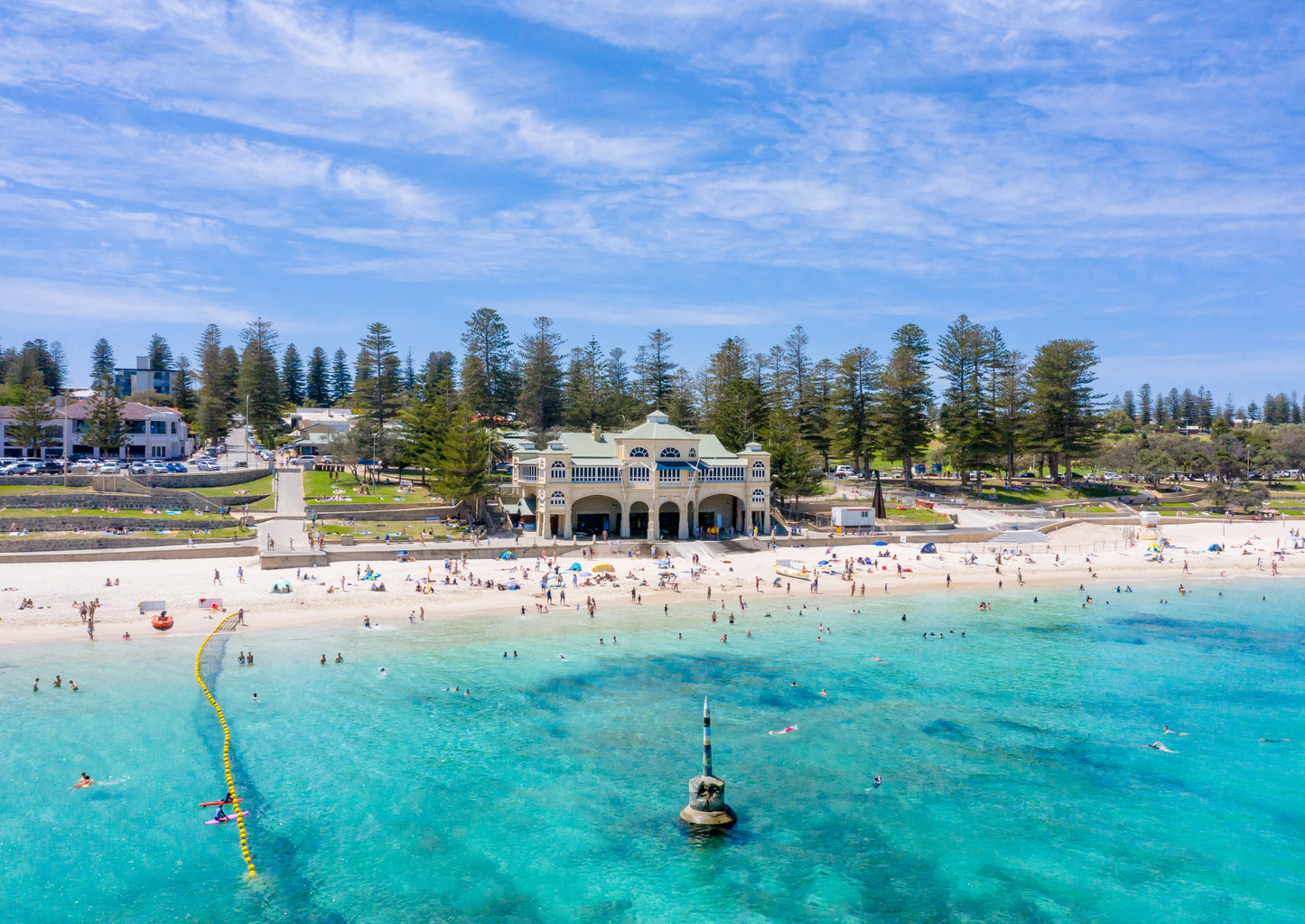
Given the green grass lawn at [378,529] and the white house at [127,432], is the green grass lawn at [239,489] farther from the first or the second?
the white house at [127,432]

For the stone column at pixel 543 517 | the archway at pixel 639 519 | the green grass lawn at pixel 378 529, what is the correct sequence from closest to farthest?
the green grass lawn at pixel 378 529, the stone column at pixel 543 517, the archway at pixel 639 519

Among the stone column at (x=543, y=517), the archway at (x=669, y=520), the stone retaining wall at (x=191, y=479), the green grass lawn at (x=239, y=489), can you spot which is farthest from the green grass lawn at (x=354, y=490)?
the archway at (x=669, y=520)

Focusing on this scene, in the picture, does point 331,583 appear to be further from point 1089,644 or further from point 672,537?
point 1089,644

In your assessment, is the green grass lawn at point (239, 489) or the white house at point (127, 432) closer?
the green grass lawn at point (239, 489)

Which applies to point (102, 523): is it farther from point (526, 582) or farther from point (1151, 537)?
point (1151, 537)

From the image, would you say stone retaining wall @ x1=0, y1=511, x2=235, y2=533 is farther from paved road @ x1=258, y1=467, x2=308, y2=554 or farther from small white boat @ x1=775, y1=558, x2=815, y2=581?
small white boat @ x1=775, y1=558, x2=815, y2=581

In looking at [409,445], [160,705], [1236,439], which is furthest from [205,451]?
[1236,439]
